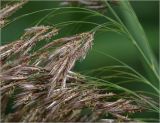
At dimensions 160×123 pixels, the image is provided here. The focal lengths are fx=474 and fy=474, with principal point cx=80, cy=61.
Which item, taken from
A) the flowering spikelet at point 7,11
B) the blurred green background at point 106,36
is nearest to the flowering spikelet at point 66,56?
the flowering spikelet at point 7,11

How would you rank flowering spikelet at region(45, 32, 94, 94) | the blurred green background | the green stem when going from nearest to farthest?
flowering spikelet at region(45, 32, 94, 94), the green stem, the blurred green background

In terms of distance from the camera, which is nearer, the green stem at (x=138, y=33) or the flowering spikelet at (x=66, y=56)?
the flowering spikelet at (x=66, y=56)

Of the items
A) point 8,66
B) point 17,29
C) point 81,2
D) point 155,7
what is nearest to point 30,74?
point 8,66

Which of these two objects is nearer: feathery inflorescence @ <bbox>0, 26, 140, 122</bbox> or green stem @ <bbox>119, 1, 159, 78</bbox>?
feathery inflorescence @ <bbox>0, 26, 140, 122</bbox>

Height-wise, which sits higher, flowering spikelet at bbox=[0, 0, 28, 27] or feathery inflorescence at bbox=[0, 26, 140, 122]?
flowering spikelet at bbox=[0, 0, 28, 27]

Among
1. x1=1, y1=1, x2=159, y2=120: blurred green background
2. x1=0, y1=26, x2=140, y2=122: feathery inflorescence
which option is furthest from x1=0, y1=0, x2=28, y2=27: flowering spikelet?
x1=1, y1=1, x2=159, y2=120: blurred green background

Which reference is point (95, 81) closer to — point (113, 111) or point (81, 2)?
point (113, 111)

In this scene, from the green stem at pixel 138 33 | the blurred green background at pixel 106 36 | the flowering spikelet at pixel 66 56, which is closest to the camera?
the flowering spikelet at pixel 66 56

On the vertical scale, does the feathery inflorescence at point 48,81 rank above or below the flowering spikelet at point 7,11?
below

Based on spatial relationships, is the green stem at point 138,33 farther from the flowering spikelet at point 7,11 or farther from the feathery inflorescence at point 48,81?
the flowering spikelet at point 7,11

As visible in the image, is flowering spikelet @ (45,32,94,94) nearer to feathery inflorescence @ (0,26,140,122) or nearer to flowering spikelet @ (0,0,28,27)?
feathery inflorescence @ (0,26,140,122)
